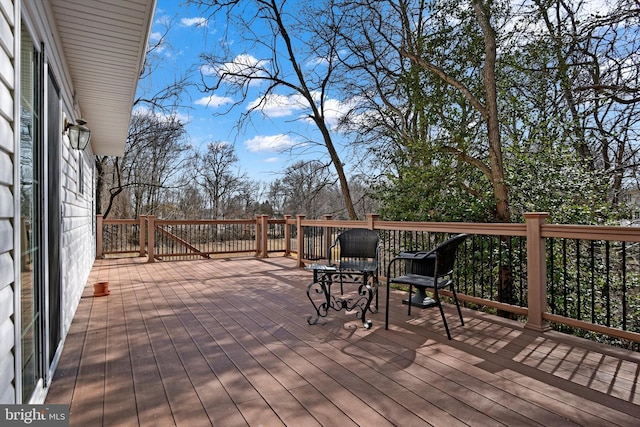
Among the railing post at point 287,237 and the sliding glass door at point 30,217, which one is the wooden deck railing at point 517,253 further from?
the sliding glass door at point 30,217

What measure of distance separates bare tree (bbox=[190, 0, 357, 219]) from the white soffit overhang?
5239 mm

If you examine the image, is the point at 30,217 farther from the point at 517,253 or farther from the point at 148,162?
the point at 148,162

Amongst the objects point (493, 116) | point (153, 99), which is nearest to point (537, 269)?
point (493, 116)

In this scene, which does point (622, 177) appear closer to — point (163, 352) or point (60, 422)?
point (163, 352)

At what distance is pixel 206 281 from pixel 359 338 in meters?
3.29

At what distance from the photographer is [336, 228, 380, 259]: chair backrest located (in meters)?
4.04

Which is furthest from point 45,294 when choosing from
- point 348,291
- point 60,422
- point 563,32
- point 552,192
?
point 563,32

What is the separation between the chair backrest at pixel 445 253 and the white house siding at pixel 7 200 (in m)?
2.62

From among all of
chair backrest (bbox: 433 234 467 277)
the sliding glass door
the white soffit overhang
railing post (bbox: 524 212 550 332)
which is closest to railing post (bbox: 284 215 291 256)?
the white soffit overhang

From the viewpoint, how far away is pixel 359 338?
3.03 m

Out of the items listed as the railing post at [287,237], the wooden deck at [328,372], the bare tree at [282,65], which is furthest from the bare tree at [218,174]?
the wooden deck at [328,372]

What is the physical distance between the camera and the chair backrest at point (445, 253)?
2.97 meters

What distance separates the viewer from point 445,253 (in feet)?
9.96

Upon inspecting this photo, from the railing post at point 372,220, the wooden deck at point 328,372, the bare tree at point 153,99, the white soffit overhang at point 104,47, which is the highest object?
the bare tree at point 153,99
